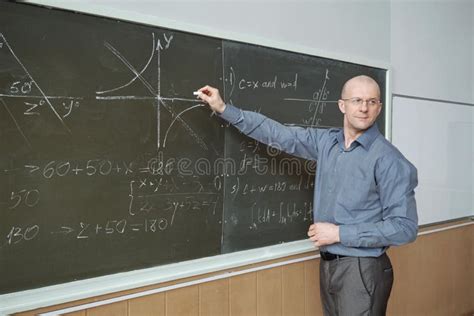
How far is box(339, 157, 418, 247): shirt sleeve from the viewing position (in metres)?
1.78

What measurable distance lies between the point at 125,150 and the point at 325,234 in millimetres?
954

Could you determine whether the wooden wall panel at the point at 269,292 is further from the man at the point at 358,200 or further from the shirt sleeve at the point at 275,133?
the shirt sleeve at the point at 275,133

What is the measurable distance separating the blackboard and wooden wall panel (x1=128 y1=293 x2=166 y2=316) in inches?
5.4

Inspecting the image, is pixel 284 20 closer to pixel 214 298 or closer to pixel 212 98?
pixel 212 98

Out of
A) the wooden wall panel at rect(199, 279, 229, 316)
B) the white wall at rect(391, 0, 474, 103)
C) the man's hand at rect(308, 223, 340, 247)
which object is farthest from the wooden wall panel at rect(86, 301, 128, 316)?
the white wall at rect(391, 0, 474, 103)

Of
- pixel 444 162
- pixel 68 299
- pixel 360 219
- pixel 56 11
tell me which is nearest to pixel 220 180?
pixel 360 219

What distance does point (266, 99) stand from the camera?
6.97 feet

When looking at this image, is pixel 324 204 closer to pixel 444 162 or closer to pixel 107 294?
pixel 107 294

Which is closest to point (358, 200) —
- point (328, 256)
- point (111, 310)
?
point (328, 256)

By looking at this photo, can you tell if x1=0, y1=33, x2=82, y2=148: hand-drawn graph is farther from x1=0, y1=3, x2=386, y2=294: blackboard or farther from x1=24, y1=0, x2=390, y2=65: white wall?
x1=24, y1=0, x2=390, y2=65: white wall

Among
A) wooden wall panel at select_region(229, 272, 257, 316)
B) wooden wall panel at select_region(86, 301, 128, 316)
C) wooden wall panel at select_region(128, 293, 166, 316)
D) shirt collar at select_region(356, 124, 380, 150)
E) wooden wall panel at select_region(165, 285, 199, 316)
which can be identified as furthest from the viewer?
wooden wall panel at select_region(229, 272, 257, 316)

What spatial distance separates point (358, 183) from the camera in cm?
188

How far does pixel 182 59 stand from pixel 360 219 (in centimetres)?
107

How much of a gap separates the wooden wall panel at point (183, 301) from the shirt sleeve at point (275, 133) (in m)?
0.75
